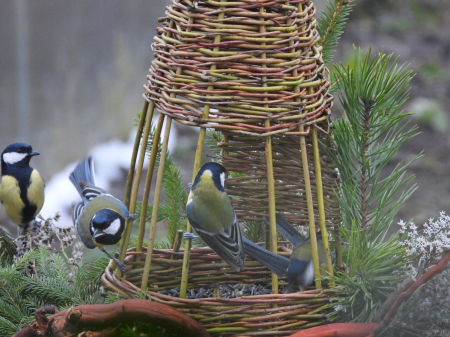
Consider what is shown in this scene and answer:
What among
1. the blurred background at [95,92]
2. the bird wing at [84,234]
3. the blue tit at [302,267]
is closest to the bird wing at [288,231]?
the blue tit at [302,267]

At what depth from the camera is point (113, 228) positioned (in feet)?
3.73

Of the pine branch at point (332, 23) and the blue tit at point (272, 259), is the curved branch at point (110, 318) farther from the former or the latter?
the pine branch at point (332, 23)

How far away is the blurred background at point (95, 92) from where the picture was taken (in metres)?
2.25

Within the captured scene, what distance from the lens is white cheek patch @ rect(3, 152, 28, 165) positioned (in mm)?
1532

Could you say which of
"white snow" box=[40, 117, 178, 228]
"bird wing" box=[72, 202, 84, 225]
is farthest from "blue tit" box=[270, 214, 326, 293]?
"white snow" box=[40, 117, 178, 228]

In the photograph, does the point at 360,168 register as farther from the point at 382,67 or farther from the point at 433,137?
the point at 433,137

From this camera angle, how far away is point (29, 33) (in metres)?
2.21

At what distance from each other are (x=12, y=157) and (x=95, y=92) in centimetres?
112

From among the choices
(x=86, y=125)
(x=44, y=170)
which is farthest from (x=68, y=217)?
(x=86, y=125)

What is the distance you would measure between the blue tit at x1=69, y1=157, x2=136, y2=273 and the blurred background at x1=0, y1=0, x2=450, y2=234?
975 mm

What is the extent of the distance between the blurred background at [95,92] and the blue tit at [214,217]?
4.92ft

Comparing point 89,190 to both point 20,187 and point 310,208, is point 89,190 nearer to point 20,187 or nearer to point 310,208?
point 20,187

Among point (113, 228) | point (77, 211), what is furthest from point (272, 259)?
point (77, 211)

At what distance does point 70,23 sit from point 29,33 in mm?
212
